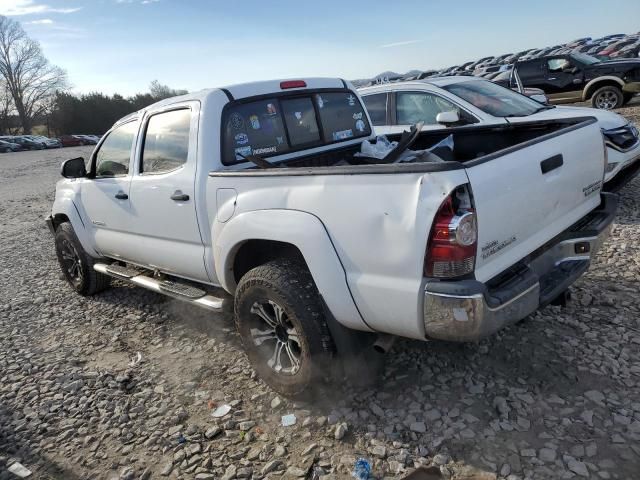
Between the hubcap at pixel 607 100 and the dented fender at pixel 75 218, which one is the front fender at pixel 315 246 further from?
the hubcap at pixel 607 100

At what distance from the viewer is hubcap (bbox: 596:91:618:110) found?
46.4ft

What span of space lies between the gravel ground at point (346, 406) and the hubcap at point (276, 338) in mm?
240

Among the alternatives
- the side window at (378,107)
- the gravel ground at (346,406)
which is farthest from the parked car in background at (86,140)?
the gravel ground at (346,406)

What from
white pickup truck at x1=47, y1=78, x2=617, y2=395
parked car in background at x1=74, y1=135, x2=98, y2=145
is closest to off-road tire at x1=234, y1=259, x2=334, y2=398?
white pickup truck at x1=47, y1=78, x2=617, y2=395

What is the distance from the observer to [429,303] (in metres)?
2.41

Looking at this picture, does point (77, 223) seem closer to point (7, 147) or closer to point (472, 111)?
point (472, 111)

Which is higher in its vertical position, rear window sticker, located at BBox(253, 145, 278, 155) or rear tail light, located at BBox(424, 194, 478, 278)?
rear window sticker, located at BBox(253, 145, 278, 155)

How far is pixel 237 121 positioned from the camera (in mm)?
3648

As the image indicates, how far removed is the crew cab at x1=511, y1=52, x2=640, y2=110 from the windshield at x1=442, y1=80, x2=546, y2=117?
769 centimetres

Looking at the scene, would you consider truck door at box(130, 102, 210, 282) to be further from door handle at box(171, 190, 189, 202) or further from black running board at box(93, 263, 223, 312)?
black running board at box(93, 263, 223, 312)

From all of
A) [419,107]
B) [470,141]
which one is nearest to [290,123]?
[470,141]

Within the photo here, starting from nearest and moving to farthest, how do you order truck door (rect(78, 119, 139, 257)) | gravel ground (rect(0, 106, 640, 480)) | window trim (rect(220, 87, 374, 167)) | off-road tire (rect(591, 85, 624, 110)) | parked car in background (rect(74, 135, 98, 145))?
gravel ground (rect(0, 106, 640, 480)) < window trim (rect(220, 87, 374, 167)) < truck door (rect(78, 119, 139, 257)) < off-road tire (rect(591, 85, 624, 110)) < parked car in background (rect(74, 135, 98, 145))

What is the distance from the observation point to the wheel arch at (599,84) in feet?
45.2

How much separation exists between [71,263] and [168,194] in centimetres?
260
